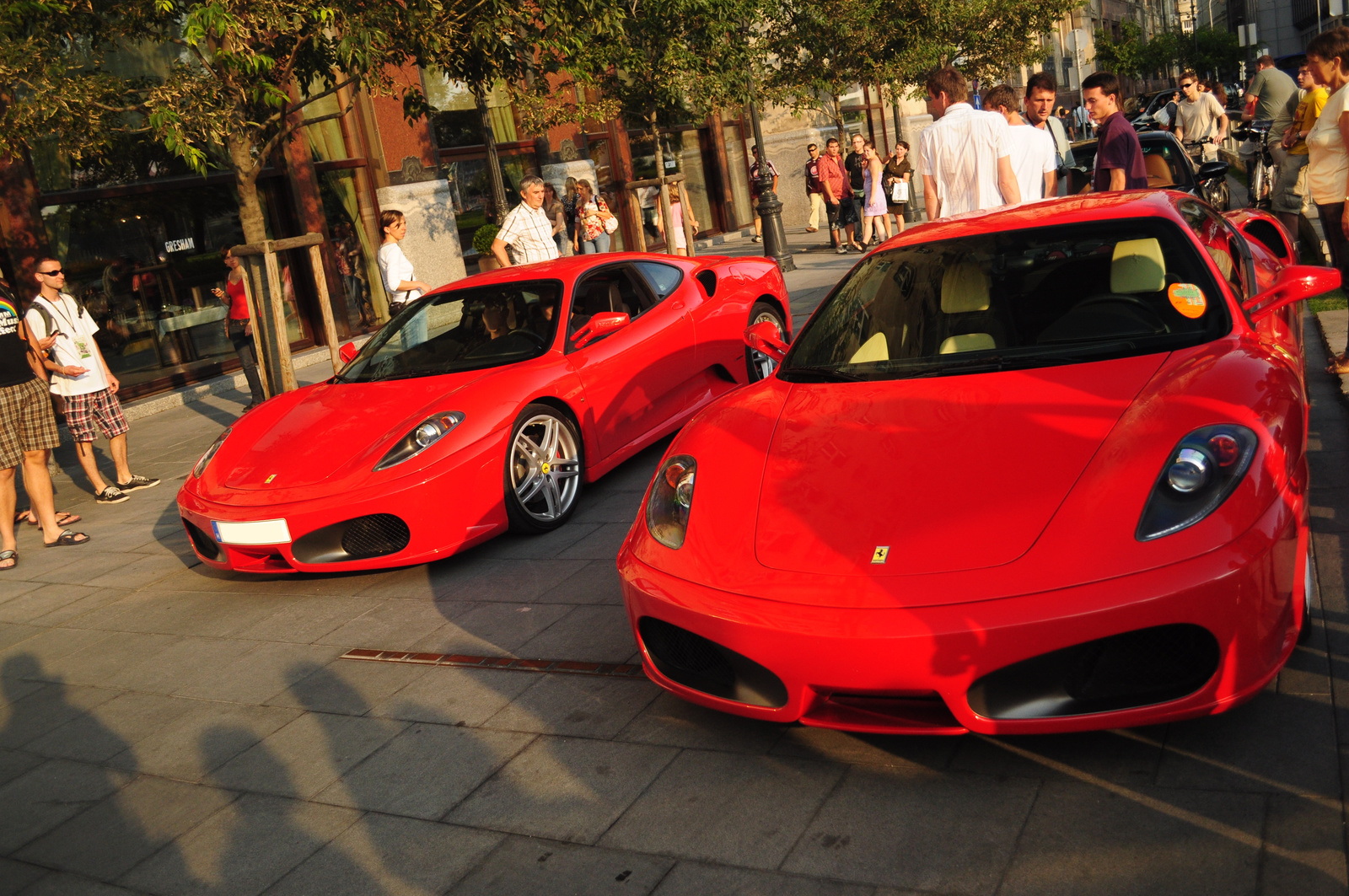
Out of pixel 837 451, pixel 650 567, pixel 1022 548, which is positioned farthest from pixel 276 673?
pixel 1022 548

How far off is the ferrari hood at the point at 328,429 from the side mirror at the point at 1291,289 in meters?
3.58

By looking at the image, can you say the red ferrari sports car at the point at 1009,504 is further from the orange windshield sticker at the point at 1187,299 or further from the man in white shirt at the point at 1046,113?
the man in white shirt at the point at 1046,113

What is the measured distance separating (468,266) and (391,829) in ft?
51.3

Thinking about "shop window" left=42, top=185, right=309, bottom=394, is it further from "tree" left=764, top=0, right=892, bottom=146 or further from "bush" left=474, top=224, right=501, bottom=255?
"tree" left=764, top=0, right=892, bottom=146

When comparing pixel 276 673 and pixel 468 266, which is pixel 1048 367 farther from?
pixel 468 266

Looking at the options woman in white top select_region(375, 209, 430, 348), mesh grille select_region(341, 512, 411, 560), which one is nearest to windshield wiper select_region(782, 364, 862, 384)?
mesh grille select_region(341, 512, 411, 560)

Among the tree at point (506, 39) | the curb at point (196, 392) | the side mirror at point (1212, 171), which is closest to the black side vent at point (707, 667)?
the tree at point (506, 39)

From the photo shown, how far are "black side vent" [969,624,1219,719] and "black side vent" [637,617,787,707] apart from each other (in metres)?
0.56

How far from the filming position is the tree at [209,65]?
25.5 ft

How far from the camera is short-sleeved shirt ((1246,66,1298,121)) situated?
11.0 meters

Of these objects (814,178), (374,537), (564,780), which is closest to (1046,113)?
(374,537)

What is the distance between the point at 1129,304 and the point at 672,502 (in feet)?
5.65

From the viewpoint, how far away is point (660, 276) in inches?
292

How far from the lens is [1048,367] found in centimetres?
366
